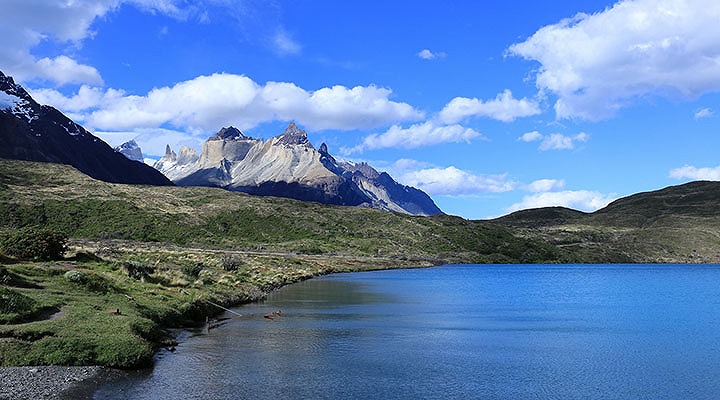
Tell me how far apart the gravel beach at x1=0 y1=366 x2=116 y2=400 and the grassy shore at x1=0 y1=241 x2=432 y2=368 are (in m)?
1.18

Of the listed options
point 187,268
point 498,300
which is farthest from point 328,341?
point 498,300

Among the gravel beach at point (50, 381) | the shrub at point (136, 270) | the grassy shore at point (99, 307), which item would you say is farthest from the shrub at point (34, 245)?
the gravel beach at point (50, 381)

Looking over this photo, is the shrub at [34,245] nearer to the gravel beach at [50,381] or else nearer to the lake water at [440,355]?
the lake water at [440,355]

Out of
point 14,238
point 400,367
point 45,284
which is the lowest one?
point 400,367

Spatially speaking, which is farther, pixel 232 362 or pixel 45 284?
pixel 45 284

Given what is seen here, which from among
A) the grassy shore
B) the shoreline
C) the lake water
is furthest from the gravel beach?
the lake water

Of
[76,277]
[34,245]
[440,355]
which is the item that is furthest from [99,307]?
[34,245]

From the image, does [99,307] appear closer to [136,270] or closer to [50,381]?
[50,381]

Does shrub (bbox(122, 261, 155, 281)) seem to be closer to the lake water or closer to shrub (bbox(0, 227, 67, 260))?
shrub (bbox(0, 227, 67, 260))

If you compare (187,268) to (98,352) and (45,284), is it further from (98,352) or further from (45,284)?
(98,352)

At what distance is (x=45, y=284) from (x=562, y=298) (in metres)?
73.6

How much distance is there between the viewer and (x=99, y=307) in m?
42.8

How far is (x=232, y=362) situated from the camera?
120ft

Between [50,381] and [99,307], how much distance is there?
14.8 metres
